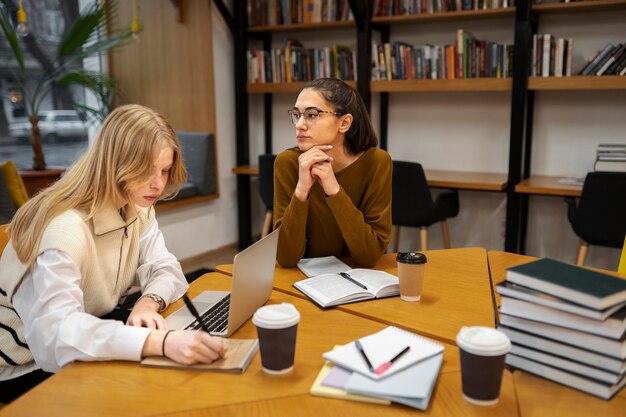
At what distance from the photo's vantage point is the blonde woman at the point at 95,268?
1.07 meters

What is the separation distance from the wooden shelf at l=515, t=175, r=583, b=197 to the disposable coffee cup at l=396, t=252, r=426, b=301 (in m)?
2.04

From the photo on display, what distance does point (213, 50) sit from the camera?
4262 mm

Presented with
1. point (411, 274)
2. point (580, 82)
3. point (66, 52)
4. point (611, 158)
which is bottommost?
point (411, 274)

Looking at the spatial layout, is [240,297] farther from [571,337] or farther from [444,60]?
[444,60]

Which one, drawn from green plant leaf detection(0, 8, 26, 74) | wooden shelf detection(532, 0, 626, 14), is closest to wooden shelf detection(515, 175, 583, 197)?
wooden shelf detection(532, 0, 626, 14)

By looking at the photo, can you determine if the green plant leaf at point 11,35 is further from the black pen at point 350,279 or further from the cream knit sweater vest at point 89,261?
the black pen at point 350,279

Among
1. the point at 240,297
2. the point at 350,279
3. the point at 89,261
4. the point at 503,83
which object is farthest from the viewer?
the point at 503,83

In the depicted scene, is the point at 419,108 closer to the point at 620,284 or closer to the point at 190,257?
the point at 190,257

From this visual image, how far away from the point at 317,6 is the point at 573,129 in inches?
75.1

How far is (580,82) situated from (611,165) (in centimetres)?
49

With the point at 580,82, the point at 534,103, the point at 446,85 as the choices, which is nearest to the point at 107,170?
the point at 446,85

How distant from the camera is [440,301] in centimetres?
138

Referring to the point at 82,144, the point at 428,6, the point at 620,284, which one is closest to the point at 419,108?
the point at 428,6

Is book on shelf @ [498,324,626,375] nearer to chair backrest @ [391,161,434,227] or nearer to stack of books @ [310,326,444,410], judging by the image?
stack of books @ [310,326,444,410]
